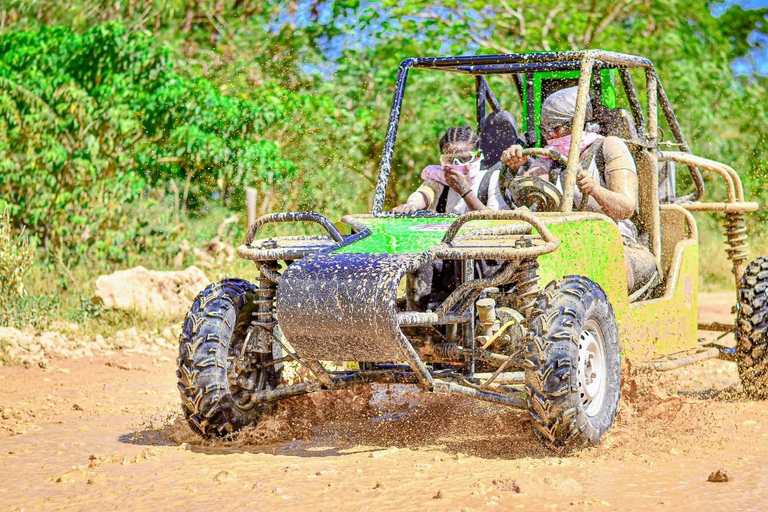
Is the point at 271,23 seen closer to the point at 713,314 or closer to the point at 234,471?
the point at 713,314

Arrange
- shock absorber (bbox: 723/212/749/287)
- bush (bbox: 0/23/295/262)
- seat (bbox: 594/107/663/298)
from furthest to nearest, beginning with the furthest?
bush (bbox: 0/23/295/262) < shock absorber (bbox: 723/212/749/287) < seat (bbox: 594/107/663/298)

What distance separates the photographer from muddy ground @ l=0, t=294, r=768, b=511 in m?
4.70

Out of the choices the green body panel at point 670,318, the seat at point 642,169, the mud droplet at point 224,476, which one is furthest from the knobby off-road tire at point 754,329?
the mud droplet at point 224,476

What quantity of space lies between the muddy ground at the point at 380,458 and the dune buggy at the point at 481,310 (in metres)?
0.23

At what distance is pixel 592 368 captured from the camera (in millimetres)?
5613

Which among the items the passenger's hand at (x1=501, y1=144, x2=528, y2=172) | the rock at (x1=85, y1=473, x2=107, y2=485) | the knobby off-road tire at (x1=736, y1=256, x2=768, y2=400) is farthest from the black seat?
the rock at (x1=85, y1=473, x2=107, y2=485)

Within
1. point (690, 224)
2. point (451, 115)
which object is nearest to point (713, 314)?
point (451, 115)

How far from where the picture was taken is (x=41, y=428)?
667 cm

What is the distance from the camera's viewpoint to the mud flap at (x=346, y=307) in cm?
494

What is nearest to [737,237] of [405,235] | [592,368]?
[592,368]

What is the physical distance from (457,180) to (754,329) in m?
2.06

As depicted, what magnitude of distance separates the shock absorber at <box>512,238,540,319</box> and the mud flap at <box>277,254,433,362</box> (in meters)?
0.50

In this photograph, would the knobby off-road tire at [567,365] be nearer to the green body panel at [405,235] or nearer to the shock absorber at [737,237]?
the green body panel at [405,235]

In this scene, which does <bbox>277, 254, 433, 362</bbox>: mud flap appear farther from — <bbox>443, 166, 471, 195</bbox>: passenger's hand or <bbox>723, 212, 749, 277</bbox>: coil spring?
<bbox>723, 212, 749, 277</bbox>: coil spring
